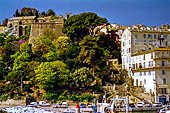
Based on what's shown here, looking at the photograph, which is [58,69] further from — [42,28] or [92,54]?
[42,28]

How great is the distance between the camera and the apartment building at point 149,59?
7025 cm

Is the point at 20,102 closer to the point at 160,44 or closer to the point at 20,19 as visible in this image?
the point at 160,44

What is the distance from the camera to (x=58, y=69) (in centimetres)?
7019

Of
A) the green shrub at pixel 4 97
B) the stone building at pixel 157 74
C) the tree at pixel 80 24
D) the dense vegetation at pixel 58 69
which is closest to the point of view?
the dense vegetation at pixel 58 69

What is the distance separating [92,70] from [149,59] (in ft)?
39.2

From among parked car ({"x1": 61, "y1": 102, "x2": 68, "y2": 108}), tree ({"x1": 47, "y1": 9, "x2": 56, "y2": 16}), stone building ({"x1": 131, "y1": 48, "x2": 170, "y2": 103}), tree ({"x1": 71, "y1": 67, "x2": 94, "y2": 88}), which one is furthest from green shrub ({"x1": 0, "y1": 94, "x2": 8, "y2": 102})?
tree ({"x1": 47, "y1": 9, "x2": 56, "y2": 16})

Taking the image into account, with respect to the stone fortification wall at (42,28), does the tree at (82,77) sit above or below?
below

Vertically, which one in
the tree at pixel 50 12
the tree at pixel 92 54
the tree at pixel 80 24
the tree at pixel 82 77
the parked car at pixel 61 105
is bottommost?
the parked car at pixel 61 105

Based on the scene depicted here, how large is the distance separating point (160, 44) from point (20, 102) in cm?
3341

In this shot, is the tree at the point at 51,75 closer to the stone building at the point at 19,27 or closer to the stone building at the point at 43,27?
the stone building at the point at 43,27

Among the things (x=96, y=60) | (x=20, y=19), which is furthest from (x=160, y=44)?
(x=20, y=19)

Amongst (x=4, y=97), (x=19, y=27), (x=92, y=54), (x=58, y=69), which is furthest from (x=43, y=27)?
(x=4, y=97)

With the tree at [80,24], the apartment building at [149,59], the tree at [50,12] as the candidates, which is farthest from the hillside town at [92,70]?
the tree at [50,12]

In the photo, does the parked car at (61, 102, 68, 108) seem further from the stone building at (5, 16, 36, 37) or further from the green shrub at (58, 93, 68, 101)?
the stone building at (5, 16, 36, 37)
